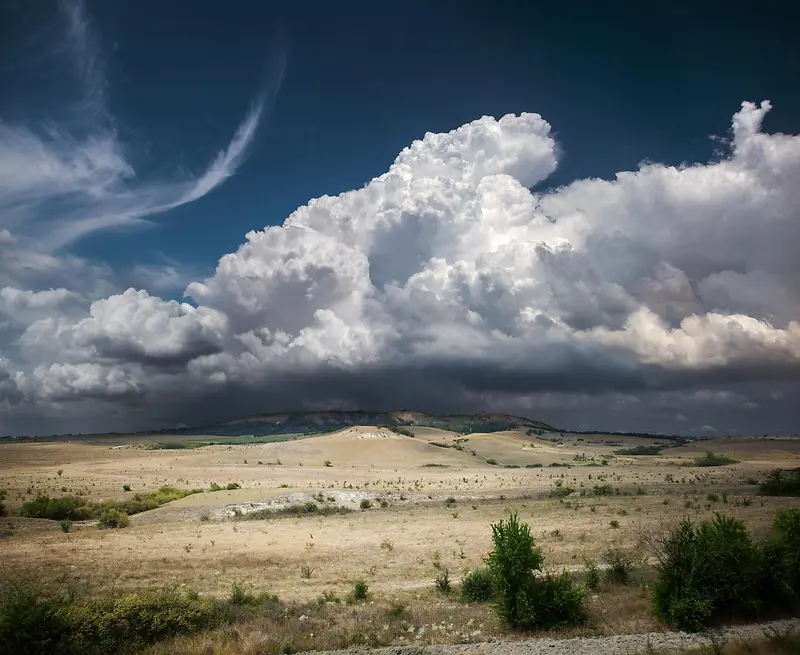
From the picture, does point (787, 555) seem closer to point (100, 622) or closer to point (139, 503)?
point (100, 622)

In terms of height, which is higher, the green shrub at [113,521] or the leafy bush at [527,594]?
the leafy bush at [527,594]

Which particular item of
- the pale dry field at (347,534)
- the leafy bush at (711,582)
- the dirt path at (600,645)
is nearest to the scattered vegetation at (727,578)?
the leafy bush at (711,582)

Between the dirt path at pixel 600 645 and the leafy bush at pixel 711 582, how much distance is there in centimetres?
64

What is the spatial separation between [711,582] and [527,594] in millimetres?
5078

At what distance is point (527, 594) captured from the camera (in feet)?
52.9

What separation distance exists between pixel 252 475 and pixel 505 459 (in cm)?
8073

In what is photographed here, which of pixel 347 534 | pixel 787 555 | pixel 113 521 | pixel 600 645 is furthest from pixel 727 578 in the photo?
pixel 113 521

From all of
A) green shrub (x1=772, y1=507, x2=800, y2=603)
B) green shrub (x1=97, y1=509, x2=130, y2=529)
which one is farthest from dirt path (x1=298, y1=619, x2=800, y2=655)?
green shrub (x1=97, y1=509, x2=130, y2=529)

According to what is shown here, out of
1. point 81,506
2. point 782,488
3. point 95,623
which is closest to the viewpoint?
point 95,623

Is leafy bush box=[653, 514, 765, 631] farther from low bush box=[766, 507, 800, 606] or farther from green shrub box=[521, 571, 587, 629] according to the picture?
green shrub box=[521, 571, 587, 629]

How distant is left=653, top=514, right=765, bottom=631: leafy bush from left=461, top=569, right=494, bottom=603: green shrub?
605cm

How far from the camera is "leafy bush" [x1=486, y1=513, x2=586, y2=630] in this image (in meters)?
15.8

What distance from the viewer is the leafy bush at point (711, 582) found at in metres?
14.9

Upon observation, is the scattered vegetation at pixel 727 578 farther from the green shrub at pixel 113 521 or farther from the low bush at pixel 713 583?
the green shrub at pixel 113 521
